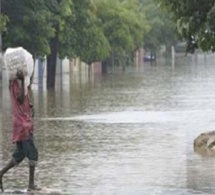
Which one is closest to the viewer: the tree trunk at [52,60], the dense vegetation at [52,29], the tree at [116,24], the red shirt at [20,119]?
the red shirt at [20,119]

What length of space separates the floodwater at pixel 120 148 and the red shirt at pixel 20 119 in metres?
0.95

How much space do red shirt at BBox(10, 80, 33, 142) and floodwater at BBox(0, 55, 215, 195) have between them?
37.6 inches

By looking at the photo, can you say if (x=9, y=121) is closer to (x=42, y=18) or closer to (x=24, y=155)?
(x=24, y=155)

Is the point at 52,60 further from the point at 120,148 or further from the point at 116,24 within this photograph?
the point at 120,148

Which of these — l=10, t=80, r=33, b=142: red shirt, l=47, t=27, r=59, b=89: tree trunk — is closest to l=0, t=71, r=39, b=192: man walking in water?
l=10, t=80, r=33, b=142: red shirt

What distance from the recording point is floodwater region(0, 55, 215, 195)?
13.3 meters

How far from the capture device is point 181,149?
18.3m

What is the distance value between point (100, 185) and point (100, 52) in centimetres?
5166

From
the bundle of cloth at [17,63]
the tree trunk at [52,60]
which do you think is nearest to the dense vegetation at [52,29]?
the tree trunk at [52,60]

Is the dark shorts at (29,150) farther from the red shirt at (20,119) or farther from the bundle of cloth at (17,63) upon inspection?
the bundle of cloth at (17,63)

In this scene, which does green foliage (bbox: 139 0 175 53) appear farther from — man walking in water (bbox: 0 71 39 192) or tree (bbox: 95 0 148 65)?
man walking in water (bbox: 0 71 39 192)

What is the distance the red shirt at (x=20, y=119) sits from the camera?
12.2 metres

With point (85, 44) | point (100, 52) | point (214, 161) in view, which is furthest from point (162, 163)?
point (100, 52)

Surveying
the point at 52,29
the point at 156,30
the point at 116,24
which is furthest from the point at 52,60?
the point at 156,30
